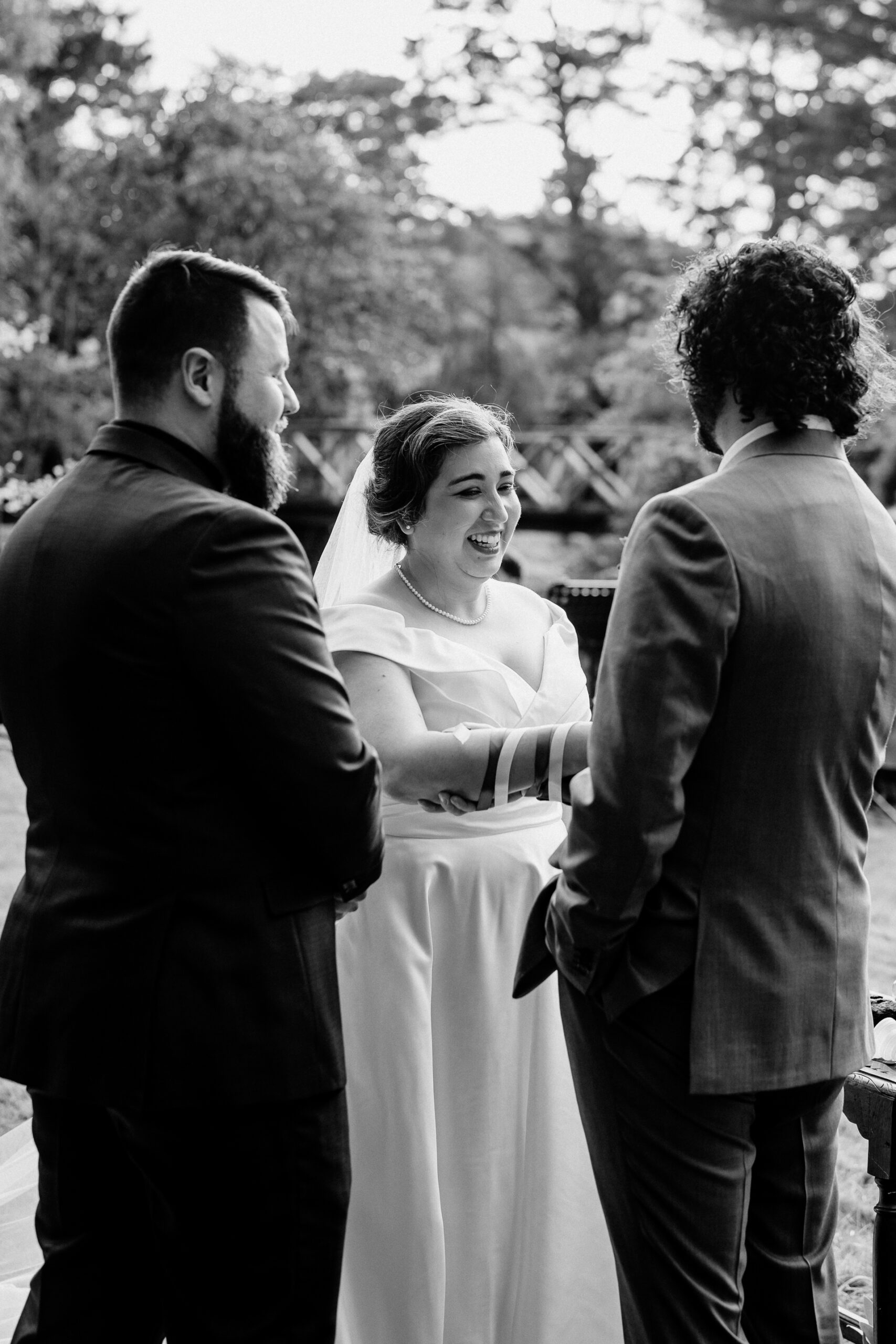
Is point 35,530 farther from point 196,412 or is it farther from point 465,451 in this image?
point 465,451

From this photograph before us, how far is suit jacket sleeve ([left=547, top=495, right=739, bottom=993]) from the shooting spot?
66.1 inches

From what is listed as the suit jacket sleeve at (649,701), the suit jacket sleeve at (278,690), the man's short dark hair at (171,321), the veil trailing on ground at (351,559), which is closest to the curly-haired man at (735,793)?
the suit jacket sleeve at (649,701)

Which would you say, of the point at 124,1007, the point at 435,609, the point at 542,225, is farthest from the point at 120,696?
the point at 542,225

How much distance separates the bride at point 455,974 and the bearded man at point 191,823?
0.68 metres

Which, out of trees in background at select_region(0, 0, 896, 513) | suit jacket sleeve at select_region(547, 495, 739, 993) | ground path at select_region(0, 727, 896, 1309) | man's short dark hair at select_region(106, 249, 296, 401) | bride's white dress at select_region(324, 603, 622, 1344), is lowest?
ground path at select_region(0, 727, 896, 1309)

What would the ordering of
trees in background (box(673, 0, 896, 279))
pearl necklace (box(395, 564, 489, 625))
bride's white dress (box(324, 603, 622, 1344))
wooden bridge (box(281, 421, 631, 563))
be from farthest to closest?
wooden bridge (box(281, 421, 631, 563)), trees in background (box(673, 0, 896, 279)), pearl necklace (box(395, 564, 489, 625)), bride's white dress (box(324, 603, 622, 1344))

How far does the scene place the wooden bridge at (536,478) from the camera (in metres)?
15.9

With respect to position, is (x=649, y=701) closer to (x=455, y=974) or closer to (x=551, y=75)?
(x=455, y=974)

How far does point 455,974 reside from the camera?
260 cm

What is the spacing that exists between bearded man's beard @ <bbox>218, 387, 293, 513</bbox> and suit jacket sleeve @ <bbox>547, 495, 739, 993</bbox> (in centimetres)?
52

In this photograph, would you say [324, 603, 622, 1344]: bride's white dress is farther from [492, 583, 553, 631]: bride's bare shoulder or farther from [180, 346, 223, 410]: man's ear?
[180, 346, 223, 410]: man's ear

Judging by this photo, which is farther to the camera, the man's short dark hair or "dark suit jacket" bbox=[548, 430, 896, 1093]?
the man's short dark hair

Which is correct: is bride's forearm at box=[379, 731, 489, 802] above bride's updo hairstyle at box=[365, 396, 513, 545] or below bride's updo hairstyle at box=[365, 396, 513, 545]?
below

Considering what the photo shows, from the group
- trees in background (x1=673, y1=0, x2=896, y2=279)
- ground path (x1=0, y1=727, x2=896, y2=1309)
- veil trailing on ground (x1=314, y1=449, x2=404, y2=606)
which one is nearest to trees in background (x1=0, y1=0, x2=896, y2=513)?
trees in background (x1=673, y1=0, x2=896, y2=279)
